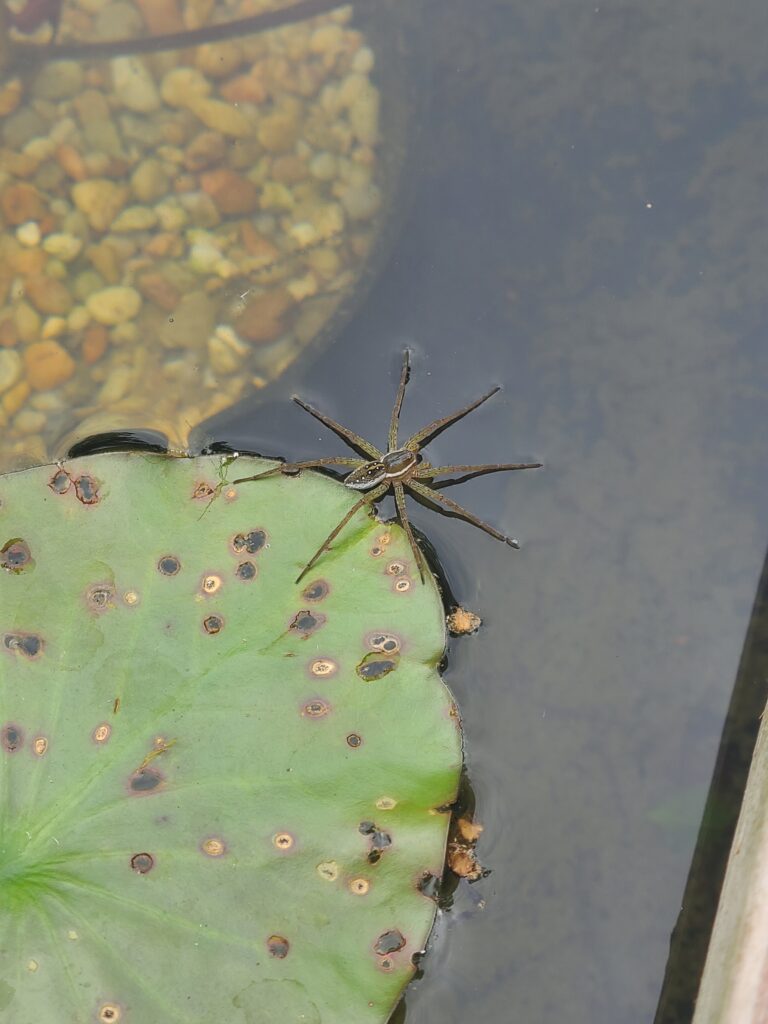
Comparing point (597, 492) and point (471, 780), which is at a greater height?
point (597, 492)

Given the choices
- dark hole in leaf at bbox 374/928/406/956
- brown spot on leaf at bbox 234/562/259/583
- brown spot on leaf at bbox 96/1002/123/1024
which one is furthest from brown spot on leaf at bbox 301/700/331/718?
brown spot on leaf at bbox 96/1002/123/1024

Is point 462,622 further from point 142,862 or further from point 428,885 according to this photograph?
point 142,862

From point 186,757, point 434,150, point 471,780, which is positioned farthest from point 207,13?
point 471,780

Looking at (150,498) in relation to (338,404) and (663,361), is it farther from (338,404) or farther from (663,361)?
(663,361)

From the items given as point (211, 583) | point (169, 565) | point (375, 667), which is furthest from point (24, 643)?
point (375, 667)

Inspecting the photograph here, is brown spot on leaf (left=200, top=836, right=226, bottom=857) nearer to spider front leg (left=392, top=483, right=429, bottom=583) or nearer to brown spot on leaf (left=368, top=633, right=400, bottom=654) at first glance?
brown spot on leaf (left=368, top=633, right=400, bottom=654)

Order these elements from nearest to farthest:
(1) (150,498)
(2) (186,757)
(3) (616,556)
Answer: (2) (186,757), (1) (150,498), (3) (616,556)
